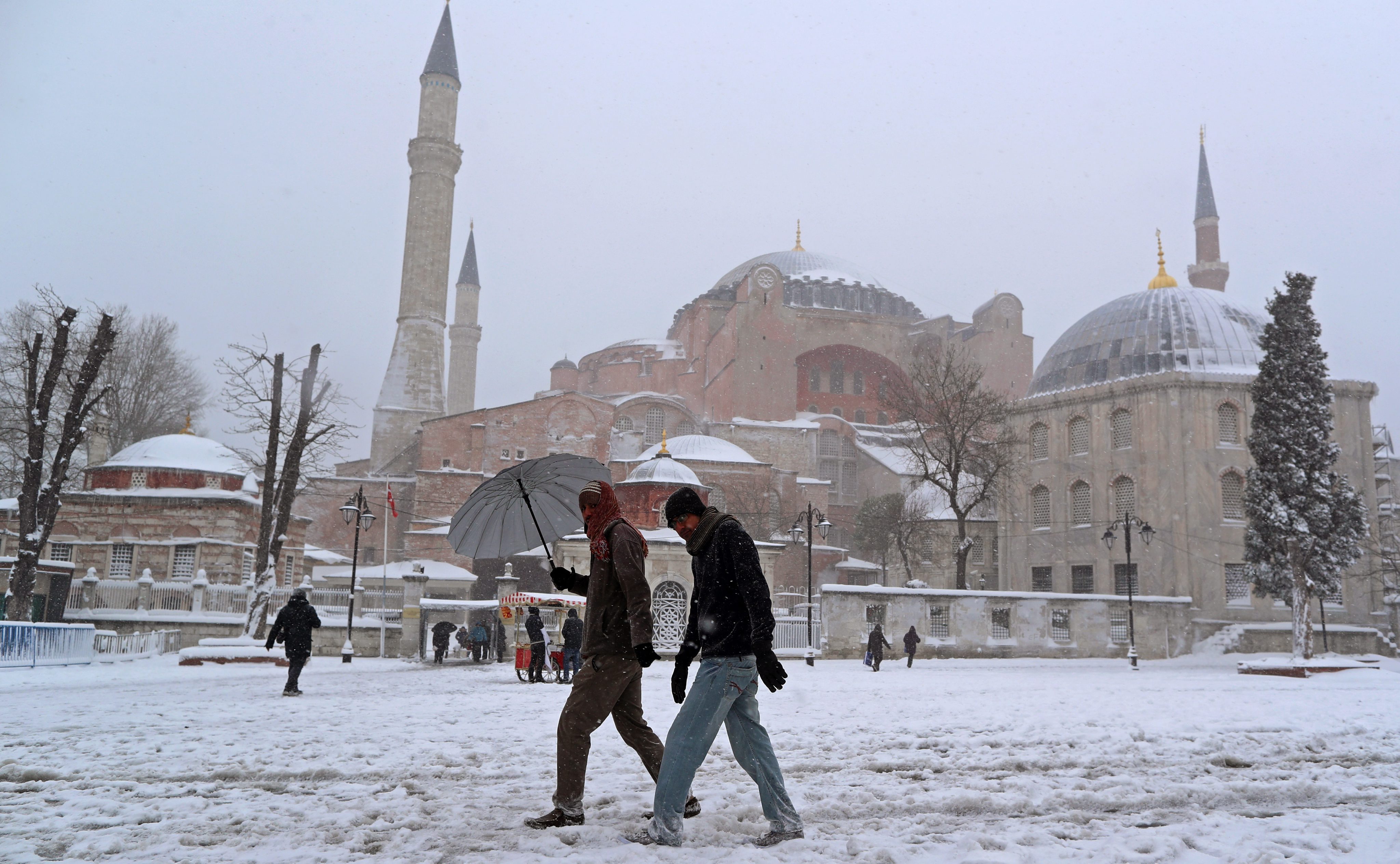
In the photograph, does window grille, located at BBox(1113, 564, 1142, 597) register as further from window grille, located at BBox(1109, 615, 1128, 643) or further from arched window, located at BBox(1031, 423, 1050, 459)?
arched window, located at BBox(1031, 423, 1050, 459)

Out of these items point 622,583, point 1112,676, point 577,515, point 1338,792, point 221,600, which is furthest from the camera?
point 221,600

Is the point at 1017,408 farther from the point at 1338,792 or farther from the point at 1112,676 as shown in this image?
the point at 1338,792

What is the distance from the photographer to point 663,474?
29469mm

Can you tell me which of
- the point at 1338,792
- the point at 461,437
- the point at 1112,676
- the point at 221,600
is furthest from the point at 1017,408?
the point at 1338,792

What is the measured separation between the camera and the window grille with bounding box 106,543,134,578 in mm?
25734

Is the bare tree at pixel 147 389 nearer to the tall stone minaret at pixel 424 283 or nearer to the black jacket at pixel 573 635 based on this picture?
the tall stone minaret at pixel 424 283

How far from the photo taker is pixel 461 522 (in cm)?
621

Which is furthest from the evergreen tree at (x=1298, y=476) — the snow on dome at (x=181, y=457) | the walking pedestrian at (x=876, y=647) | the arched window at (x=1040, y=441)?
the snow on dome at (x=181, y=457)

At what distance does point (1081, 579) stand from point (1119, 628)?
528 centimetres

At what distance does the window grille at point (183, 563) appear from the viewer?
84.4 ft

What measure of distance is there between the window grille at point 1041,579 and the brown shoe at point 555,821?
3070 centimetres

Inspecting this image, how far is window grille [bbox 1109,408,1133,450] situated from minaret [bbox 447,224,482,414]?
41.2 metres

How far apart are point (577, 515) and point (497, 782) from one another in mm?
1588

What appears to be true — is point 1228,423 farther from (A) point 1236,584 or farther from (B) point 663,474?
(B) point 663,474
